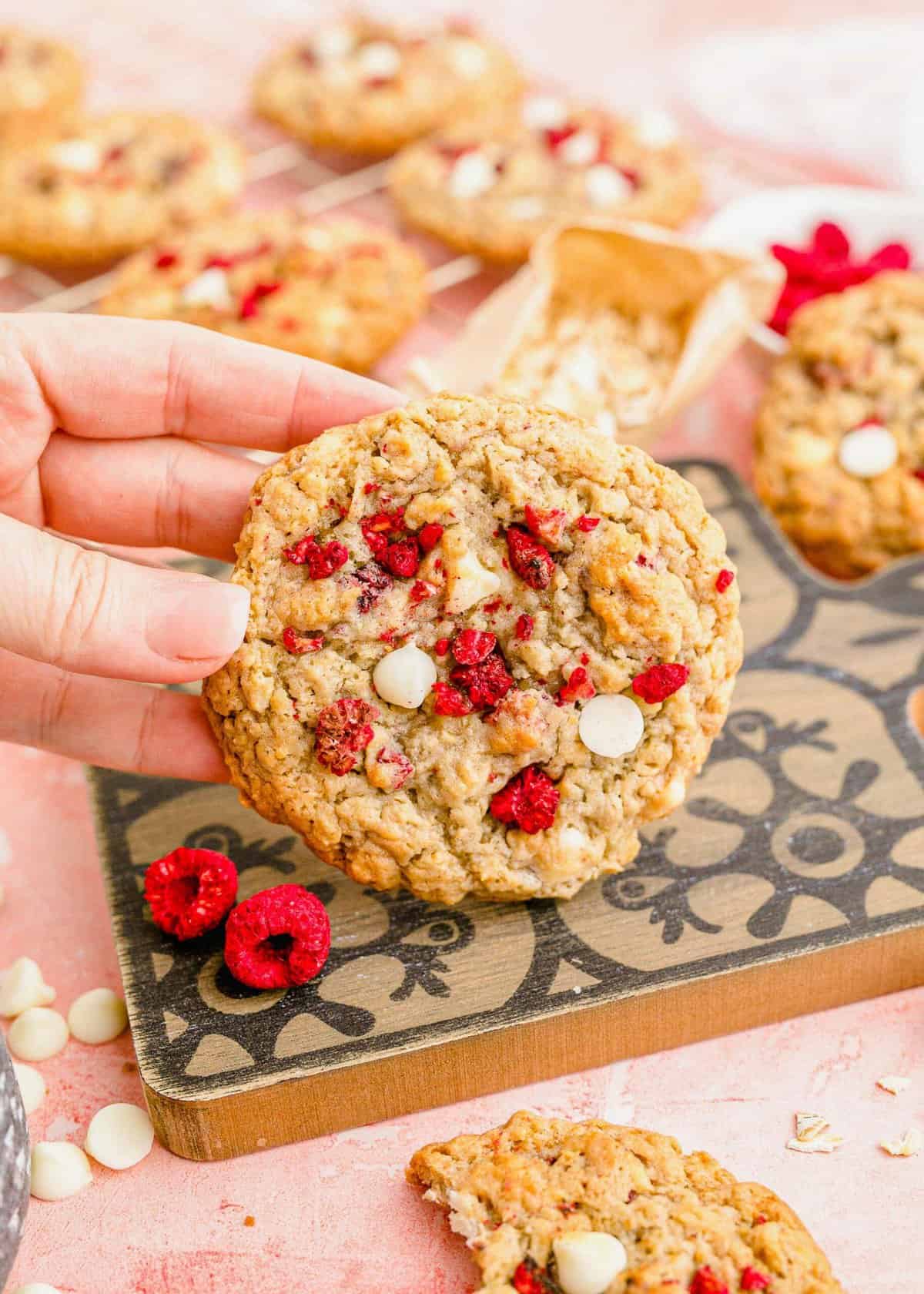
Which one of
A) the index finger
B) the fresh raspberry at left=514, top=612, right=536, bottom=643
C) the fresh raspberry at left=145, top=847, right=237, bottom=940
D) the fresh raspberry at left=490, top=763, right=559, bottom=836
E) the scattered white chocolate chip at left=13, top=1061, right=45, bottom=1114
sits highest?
the index finger

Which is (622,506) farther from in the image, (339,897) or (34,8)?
(34,8)

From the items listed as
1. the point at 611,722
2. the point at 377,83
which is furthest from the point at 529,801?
the point at 377,83

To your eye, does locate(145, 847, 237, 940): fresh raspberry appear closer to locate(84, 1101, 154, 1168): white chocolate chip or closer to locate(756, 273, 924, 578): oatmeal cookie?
locate(84, 1101, 154, 1168): white chocolate chip

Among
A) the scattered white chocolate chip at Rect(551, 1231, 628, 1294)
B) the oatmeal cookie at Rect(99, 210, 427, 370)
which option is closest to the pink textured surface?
the scattered white chocolate chip at Rect(551, 1231, 628, 1294)

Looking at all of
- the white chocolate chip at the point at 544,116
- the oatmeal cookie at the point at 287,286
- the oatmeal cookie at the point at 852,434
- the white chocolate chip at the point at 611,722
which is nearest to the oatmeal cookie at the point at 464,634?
the white chocolate chip at the point at 611,722

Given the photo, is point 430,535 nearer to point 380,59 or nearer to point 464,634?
point 464,634

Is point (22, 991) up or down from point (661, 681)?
down

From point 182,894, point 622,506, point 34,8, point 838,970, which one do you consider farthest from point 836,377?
point 34,8
